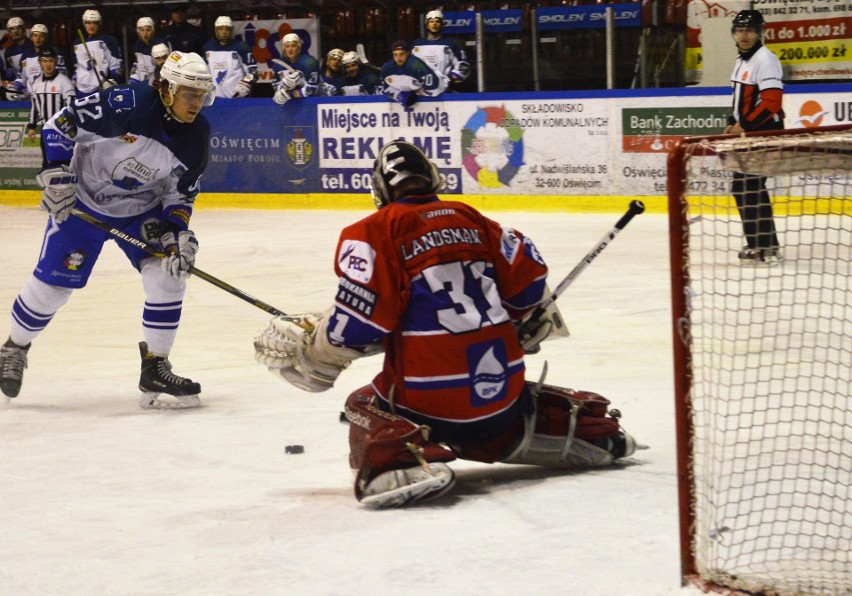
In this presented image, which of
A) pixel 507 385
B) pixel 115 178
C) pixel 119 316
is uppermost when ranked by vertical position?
pixel 115 178

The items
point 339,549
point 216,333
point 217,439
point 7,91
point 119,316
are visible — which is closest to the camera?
point 339,549

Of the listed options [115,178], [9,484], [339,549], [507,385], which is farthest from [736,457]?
[115,178]

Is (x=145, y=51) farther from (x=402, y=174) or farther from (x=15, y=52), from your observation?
(x=402, y=174)

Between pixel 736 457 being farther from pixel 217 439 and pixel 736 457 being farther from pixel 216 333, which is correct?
pixel 216 333

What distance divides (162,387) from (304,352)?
1483 millimetres

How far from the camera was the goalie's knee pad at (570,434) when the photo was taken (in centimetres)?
A: 374

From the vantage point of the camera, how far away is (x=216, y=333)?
6418mm

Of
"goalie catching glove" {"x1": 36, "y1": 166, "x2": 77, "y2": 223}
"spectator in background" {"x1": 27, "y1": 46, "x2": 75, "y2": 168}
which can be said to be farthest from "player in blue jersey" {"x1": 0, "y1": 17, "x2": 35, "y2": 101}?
"goalie catching glove" {"x1": 36, "y1": 166, "x2": 77, "y2": 223}

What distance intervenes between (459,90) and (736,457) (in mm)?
8944

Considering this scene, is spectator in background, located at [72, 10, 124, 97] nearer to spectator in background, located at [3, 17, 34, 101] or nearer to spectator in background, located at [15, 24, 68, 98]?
spectator in background, located at [15, 24, 68, 98]

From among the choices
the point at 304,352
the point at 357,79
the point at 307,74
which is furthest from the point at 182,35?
the point at 304,352

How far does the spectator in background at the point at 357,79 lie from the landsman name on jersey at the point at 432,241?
8.69m

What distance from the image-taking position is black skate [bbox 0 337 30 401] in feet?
16.8

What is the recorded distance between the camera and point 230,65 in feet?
41.1
